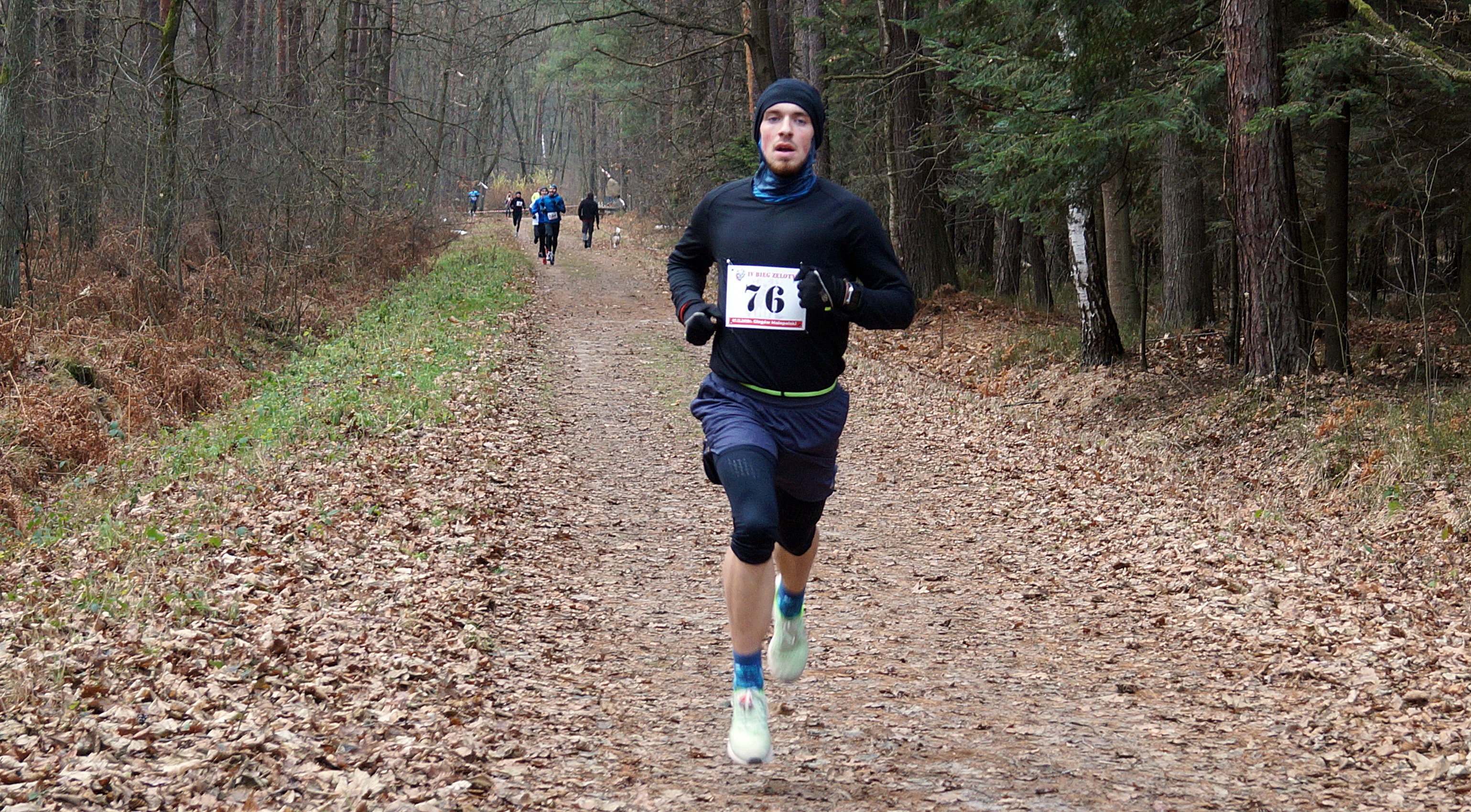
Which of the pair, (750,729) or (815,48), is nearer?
(750,729)

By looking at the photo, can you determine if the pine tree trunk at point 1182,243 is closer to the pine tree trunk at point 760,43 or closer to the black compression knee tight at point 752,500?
the pine tree trunk at point 760,43

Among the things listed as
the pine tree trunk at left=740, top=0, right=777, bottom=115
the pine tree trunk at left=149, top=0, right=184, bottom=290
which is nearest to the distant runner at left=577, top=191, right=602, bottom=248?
the pine tree trunk at left=740, top=0, right=777, bottom=115

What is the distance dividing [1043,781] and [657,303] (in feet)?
65.5

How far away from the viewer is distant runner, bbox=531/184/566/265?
31531mm

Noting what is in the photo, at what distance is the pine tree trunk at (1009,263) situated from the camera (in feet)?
70.0

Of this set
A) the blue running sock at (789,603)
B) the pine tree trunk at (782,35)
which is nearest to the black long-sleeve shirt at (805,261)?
the blue running sock at (789,603)

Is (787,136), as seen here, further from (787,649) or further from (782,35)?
(782,35)

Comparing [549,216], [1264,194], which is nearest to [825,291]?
[1264,194]

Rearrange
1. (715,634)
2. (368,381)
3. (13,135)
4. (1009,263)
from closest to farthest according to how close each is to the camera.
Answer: (715,634) → (368,381) → (13,135) → (1009,263)

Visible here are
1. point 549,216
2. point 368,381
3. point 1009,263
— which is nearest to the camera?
point 368,381

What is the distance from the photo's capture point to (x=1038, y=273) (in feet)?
69.9

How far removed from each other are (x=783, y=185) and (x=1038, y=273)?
58.6ft

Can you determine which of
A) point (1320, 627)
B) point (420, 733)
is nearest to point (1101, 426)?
point (1320, 627)

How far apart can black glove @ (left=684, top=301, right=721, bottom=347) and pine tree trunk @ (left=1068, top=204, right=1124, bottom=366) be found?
943 cm
